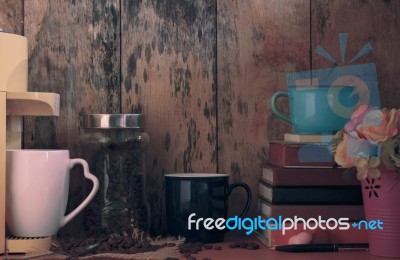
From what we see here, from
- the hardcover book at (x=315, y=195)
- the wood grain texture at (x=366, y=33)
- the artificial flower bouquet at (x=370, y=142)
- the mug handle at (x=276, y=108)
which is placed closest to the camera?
the artificial flower bouquet at (x=370, y=142)

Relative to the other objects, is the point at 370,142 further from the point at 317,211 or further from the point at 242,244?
the point at 242,244

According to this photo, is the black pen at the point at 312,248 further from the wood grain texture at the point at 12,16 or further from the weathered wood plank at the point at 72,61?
the wood grain texture at the point at 12,16

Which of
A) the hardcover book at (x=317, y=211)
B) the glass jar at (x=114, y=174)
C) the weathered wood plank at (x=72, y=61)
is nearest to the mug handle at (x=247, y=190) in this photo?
the hardcover book at (x=317, y=211)

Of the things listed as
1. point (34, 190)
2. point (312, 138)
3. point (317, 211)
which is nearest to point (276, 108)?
point (312, 138)

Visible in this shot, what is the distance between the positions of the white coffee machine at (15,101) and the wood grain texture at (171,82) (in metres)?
0.19

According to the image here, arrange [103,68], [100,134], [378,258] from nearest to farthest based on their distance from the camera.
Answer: [378,258] < [100,134] < [103,68]

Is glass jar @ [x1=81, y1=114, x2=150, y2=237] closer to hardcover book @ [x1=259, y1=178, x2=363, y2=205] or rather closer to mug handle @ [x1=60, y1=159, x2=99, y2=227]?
mug handle @ [x1=60, y1=159, x2=99, y2=227]

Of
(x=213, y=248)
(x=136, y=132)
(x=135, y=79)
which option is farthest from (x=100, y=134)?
(x=213, y=248)

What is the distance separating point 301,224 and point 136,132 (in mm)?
334

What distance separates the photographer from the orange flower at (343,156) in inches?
42.4

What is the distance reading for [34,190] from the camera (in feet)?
3.57

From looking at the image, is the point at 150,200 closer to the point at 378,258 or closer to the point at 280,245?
the point at 280,245

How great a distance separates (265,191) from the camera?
1195mm

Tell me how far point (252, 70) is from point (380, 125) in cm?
35
